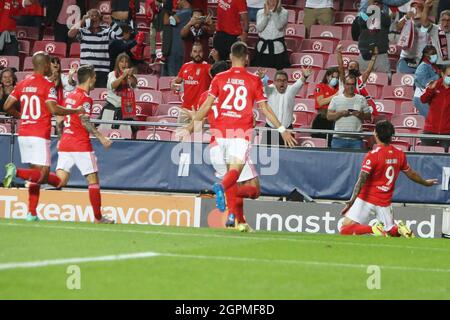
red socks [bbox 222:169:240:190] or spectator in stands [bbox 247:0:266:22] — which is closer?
red socks [bbox 222:169:240:190]

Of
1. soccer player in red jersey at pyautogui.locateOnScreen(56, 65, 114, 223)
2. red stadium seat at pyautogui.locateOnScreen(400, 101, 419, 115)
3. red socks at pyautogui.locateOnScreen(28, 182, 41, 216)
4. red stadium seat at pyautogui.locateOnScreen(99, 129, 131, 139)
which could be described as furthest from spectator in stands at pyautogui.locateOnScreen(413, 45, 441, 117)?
red socks at pyautogui.locateOnScreen(28, 182, 41, 216)

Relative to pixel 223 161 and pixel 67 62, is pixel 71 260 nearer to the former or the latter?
pixel 223 161

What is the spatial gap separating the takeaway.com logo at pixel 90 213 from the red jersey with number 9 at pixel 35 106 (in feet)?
14.0

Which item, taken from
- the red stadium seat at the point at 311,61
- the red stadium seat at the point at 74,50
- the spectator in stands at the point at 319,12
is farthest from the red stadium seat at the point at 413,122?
the red stadium seat at the point at 74,50

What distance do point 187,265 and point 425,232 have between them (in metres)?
9.23

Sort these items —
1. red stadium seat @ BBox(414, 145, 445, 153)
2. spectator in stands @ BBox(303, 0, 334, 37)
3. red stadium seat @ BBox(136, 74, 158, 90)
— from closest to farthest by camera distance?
red stadium seat @ BBox(414, 145, 445, 153) → red stadium seat @ BBox(136, 74, 158, 90) → spectator in stands @ BBox(303, 0, 334, 37)

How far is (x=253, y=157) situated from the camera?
1916 cm

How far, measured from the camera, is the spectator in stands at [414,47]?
22219 mm

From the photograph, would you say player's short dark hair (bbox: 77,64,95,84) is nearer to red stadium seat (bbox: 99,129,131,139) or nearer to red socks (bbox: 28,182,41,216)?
red socks (bbox: 28,182,41,216)

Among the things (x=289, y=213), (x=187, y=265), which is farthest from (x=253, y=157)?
(x=187, y=265)

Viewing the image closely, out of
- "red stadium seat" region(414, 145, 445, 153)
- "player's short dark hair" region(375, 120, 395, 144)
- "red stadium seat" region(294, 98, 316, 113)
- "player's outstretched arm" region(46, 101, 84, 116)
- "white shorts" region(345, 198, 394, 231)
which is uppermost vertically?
"player's outstretched arm" region(46, 101, 84, 116)

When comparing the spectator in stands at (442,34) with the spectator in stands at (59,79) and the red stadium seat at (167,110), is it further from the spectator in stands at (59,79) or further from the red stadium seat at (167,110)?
the spectator in stands at (59,79)

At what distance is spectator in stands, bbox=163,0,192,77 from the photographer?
909 inches

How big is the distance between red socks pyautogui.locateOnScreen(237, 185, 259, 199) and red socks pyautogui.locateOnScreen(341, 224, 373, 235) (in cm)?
148
